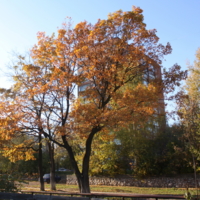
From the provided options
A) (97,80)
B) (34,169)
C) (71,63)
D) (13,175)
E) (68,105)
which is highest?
(71,63)

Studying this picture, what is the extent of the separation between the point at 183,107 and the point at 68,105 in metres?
7.83

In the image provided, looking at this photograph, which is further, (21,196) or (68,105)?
(68,105)

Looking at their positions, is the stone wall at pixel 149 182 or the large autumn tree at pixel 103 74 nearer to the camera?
the large autumn tree at pixel 103 74

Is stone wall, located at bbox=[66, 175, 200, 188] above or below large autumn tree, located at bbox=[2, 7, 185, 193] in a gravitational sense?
below

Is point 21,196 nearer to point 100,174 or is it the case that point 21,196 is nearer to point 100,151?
point 100,151

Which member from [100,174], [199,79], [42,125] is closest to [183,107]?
[42,125]

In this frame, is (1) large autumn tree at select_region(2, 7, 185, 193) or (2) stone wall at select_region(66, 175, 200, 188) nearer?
(1) large autumn tree at select_region(2, 7, 185, 193)

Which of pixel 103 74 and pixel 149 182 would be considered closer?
pixel 103 74

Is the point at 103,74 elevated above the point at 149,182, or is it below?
above

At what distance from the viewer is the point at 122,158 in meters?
26.1

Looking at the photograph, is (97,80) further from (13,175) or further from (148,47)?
(13,175)

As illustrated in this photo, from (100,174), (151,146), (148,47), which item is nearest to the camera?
(148,47)

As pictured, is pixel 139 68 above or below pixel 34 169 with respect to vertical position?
above

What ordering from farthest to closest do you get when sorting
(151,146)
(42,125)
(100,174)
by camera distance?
(100,174) < (151,146) < (42,125)
